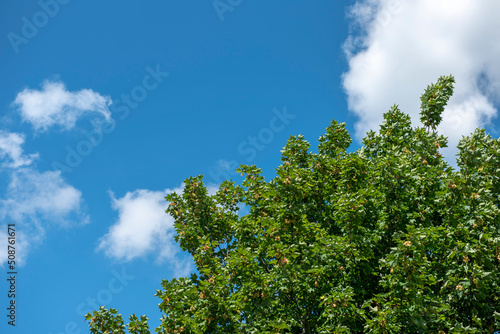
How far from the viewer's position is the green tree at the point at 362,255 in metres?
13.6

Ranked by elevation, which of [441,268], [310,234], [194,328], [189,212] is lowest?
[441,268]

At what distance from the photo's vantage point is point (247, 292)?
14938mm

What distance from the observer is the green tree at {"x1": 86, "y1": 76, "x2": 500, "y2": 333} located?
13.6 m

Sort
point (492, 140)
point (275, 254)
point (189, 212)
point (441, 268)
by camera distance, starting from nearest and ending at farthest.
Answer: point (275, 254)
point (441, 268)
point (492, 140)
point (189, 212)

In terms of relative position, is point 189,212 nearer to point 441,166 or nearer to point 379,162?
point 379,162

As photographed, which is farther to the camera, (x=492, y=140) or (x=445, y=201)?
(x=492, y=140)

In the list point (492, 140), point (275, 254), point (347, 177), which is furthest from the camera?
point (492, 140)

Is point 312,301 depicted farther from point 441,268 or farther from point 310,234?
point 441,268

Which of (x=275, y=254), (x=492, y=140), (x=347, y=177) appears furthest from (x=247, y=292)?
(x=492, y=140)

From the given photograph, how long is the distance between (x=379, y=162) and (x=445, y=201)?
2924 mm

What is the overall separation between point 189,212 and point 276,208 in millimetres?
7218

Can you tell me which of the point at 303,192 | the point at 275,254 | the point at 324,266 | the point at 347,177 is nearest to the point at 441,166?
the point at 347,177

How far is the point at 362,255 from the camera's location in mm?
15242

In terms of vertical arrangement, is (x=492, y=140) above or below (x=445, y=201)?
above
